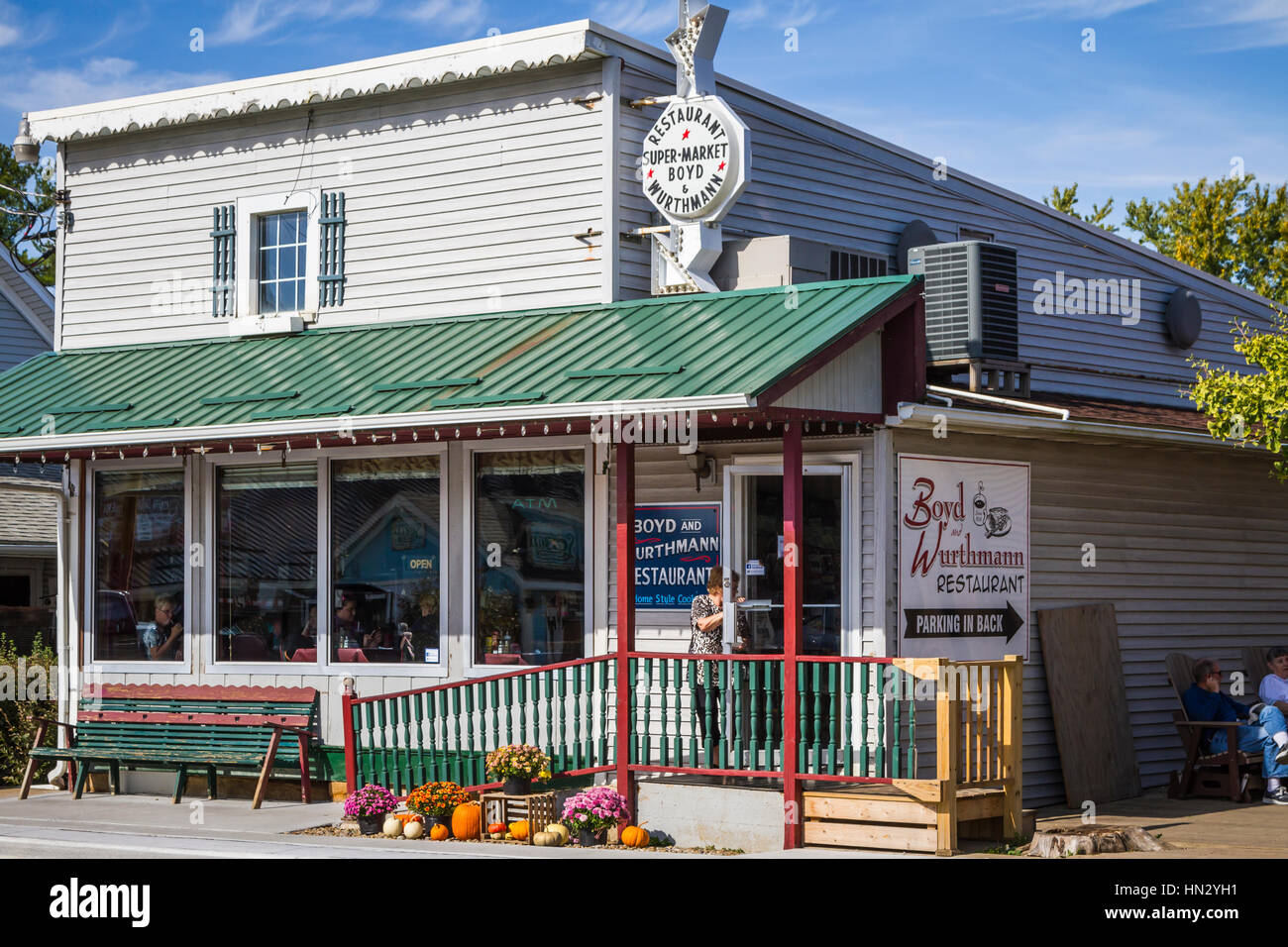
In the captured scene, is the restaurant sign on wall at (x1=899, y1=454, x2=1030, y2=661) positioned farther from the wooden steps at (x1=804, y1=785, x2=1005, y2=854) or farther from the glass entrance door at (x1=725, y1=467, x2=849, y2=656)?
the wooden steps at (x1=804, y1=785, x2=1005, y2=854)

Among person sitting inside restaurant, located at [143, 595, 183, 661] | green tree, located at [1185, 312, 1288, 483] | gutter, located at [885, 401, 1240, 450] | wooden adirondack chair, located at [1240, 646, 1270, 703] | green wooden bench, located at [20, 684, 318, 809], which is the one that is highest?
green tree, located at [1185, 312, 1288, 483]

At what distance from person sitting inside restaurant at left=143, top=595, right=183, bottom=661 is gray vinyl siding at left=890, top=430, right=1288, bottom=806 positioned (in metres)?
7.19

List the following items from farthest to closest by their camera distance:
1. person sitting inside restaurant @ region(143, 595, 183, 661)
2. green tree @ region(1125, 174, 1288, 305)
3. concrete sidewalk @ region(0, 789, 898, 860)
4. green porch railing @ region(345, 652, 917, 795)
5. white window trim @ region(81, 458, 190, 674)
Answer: green tree @ region(1125, 174, 1288, 305) < person sitting inside restaurant @ region(143, 595, 183, 661) < white window trim @ region(81, 458, 190, 674) < green porch railing @ region(345, 652, 917, 795) < concrete sidewalk @ region(0, 789, 898, 860)

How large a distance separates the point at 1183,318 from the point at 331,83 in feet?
32.4

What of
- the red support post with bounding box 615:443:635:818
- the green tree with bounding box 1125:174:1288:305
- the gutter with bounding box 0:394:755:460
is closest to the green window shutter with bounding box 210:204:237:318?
the gutter with bounding box 0:394:755:460

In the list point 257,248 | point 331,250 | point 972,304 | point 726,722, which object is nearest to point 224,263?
point 257,248

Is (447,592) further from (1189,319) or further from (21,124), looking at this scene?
(1189,319)

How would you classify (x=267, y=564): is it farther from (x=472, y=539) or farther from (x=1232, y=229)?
(x=1232, y=229)

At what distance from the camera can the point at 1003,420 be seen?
12.6m

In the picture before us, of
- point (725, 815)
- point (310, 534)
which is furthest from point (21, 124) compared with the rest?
point (725, 815)

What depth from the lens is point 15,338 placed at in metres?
24.5

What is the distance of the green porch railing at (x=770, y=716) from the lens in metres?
11.1

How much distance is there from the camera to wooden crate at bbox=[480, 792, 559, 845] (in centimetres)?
1207

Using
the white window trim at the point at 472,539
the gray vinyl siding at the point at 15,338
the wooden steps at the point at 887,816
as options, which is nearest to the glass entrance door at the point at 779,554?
the white window trim at the point at 472,539
